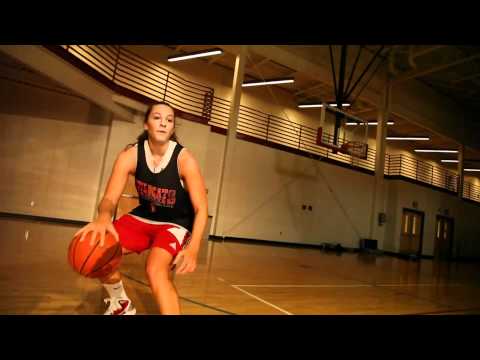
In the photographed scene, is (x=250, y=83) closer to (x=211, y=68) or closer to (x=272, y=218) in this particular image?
(x=211, y=68)

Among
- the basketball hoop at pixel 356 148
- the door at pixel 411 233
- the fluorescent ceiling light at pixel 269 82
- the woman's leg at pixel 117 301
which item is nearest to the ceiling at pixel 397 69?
the fluorescent ceiling light at pixel 269 82

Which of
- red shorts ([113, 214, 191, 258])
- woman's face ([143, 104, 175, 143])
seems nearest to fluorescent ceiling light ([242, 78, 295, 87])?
woman's face ([143, 104, 175, 143])

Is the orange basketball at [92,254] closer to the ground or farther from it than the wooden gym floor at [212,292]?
farther from it

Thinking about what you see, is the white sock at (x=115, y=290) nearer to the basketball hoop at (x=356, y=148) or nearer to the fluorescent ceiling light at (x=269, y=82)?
the basketball hoop at (x=356, y=148)

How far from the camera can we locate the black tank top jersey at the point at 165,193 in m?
1.88

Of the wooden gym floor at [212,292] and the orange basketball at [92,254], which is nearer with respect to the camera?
the orange basketball at [92,254]

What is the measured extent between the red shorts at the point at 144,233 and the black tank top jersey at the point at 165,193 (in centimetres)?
6

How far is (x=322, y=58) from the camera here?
11797mm

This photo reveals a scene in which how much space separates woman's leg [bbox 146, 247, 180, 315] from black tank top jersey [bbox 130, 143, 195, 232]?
33 centimetres
